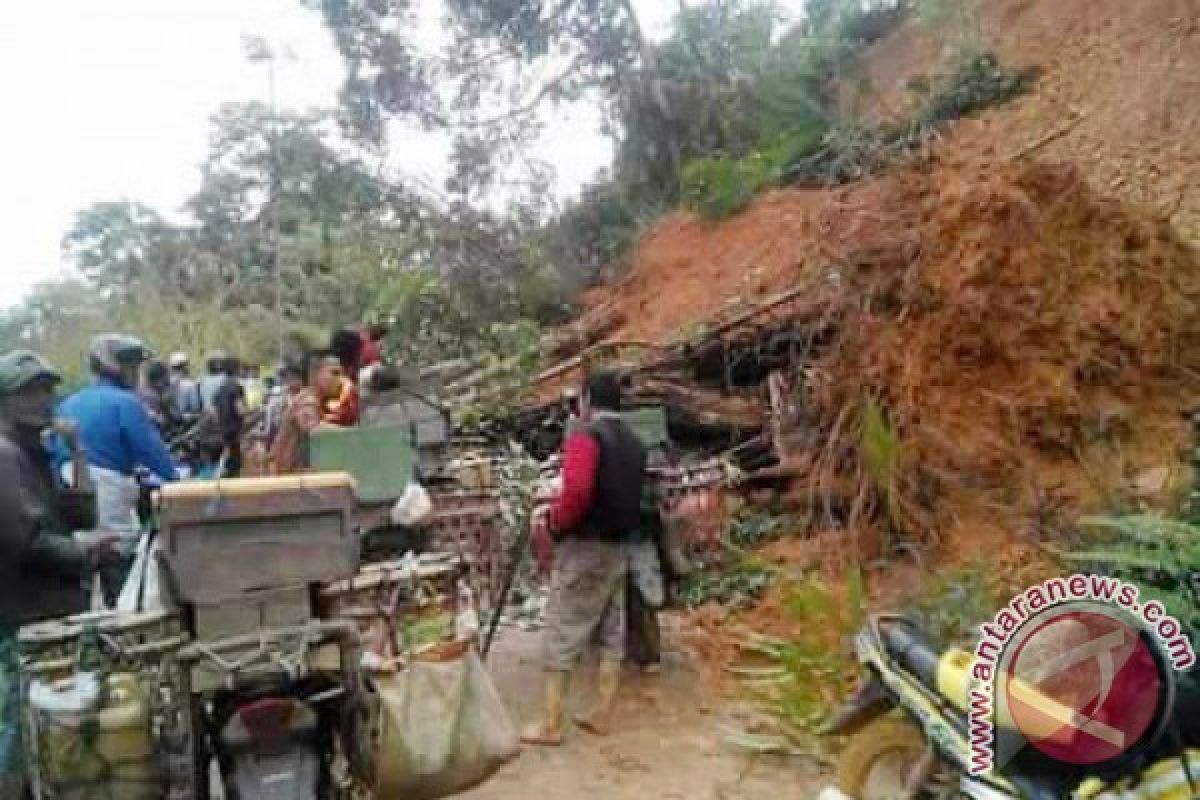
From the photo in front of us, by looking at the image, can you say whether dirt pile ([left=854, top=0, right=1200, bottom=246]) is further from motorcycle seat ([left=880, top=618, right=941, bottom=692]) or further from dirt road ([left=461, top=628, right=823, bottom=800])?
motorcycle seat ([left=880, top=618, right=941, bottom=692])

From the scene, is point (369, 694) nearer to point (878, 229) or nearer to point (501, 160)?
point (878, 229)

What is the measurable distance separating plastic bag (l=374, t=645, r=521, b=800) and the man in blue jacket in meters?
3.06

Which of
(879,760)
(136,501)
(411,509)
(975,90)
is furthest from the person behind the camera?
(975,90)

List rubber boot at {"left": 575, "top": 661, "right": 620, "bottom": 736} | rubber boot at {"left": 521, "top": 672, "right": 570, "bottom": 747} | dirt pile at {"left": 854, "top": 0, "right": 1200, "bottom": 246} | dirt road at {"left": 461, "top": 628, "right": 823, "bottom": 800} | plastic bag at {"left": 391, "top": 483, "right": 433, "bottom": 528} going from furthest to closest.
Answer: dirt pile at {"left": 854, "top": 0, "right": 1200, "bottom": 246}, plastic bag at {"left": 391, "top": 483, "right": 433, "bottom": 528}, rubber boot at {"left": 575, "top": 661, "right": 620, "bottom": 736}, rubber boot at {"left": 521, "top": 672, "right": 570, "bottom": 747}, dirt road at {"left": 461, "top": 628, "right": 823, "bottom": 800}

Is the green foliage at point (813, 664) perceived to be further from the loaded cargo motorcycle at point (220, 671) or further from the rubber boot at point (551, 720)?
the loaded cargo motorcycle at point (220, 671)

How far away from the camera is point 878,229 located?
819 centimetres

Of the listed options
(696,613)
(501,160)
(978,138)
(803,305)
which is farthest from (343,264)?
(696,613)

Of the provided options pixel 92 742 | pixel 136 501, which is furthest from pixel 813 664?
pixel 136 501

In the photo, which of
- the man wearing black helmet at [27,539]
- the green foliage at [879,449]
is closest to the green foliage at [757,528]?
the green foliage at [879,449]

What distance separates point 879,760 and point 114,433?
4300 millimetres

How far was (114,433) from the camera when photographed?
19.8 feet

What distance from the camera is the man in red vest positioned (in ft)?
18.1

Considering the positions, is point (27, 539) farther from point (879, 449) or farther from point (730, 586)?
point (879, 449)

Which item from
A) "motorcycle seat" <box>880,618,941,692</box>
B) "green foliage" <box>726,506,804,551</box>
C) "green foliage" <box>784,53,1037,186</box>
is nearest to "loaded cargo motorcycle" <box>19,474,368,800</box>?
"motorcycle seat" <box>880,618,941,692</box>
